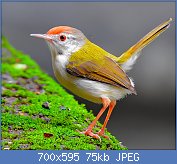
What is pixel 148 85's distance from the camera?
9.23 metres

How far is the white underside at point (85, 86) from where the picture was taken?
5.68 m

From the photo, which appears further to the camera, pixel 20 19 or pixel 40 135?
pixel 20 19

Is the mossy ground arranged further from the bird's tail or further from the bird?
the bird's tail

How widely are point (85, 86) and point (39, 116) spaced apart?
0.64 m

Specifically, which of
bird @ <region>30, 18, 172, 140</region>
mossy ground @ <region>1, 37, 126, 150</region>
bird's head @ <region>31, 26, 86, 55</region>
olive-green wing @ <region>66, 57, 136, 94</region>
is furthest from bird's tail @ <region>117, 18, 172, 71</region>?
mossy ground @ <region>1, 37, 126, 150</region>

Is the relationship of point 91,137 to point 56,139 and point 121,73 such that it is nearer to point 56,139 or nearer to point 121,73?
point 56,139

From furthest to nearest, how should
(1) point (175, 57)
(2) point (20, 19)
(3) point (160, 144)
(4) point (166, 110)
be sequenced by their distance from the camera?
(2) point (20, 19)
(1) point (175, 57)
(4) point (166, 110)
(3) point (160, 144)

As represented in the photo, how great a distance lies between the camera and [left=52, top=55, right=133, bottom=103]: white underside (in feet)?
18.6

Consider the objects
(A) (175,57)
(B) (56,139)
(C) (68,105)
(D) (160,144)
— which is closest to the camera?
(B) (56,139)

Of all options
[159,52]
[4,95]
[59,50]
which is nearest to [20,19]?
[159,52]

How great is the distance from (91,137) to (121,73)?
76cm

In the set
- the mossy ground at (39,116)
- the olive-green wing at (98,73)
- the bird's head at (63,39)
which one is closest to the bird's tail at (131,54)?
the olive-green wing at (98,73)

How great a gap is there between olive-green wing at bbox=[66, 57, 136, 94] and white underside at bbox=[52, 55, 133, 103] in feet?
0.15

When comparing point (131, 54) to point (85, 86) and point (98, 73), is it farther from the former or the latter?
point (85, 86)
